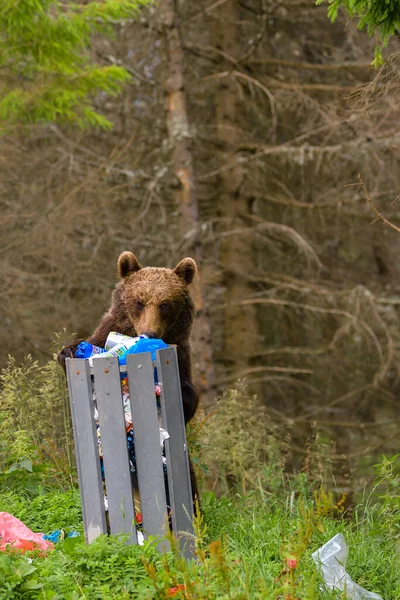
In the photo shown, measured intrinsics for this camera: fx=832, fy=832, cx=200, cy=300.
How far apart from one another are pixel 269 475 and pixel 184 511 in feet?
6.34

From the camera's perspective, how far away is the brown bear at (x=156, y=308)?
4953mm

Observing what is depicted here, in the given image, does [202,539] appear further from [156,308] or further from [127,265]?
[127,265]

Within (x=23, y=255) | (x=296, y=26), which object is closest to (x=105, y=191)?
(x=23, y=255)

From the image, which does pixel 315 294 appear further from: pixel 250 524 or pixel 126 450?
pixel 126 450

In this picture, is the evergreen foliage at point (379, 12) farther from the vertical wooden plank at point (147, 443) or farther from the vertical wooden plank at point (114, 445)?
the vertical wooden plank at point (114, 445)

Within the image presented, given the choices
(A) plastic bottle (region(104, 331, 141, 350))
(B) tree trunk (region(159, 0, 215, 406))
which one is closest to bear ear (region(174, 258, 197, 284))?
(A) plastic bottle (region(104, 331, 141, 350))

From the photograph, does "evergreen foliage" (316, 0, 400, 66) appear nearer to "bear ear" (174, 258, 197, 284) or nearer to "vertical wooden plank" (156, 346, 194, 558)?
"bear ear" (174, 258, 197, 284)

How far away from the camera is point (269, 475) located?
6164mm

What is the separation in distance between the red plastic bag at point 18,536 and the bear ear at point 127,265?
5.38ft

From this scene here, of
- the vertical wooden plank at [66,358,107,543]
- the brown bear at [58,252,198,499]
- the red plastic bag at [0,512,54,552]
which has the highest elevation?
the brown bear at [58,252,198,499]

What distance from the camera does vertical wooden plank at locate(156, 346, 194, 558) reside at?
4.23m

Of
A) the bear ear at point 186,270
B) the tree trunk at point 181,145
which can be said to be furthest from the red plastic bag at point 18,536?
the tree trunk at point 181,145

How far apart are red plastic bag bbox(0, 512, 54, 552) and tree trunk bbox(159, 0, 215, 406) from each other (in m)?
7.03

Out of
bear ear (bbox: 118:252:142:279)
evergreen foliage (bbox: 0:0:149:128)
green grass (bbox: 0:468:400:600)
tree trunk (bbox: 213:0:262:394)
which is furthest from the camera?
tree trunk (bbox: 213:0:262:394)
